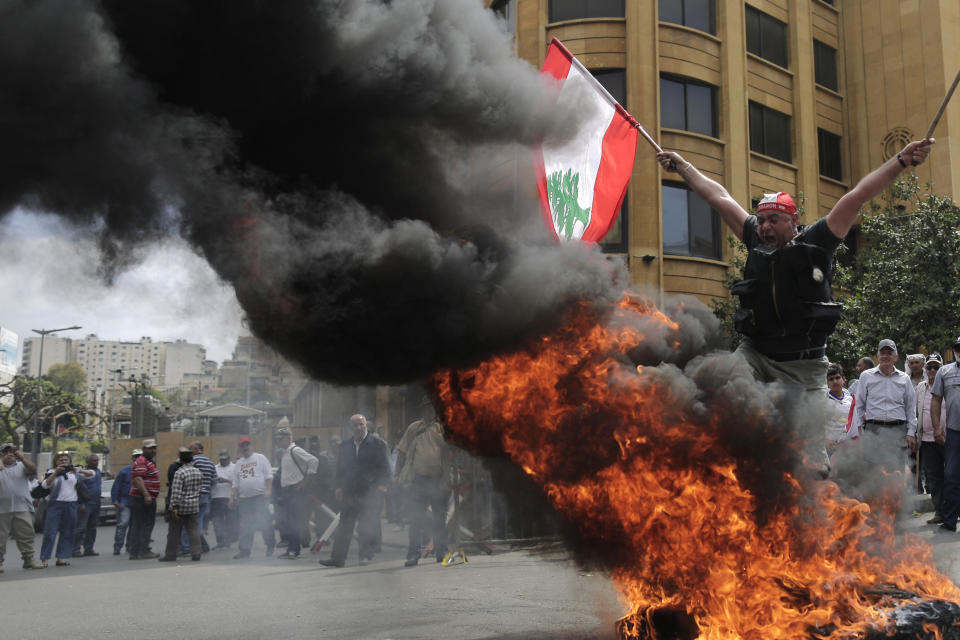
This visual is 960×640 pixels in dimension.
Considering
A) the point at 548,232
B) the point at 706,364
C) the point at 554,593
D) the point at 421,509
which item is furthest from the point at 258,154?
the point at 421,509

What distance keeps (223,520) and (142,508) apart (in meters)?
1.21

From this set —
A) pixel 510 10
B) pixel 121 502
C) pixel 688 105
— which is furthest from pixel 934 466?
pixel 510 10

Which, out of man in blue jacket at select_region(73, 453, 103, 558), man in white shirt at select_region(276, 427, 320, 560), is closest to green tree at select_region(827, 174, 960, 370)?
man in white shirt at select_region(276, 427, 320, 560)

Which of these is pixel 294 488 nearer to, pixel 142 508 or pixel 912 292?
pixel 142 508

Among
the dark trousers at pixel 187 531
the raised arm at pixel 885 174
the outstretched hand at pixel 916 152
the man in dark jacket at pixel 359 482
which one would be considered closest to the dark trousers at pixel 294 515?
the man in dark jacket at pixel 359 482

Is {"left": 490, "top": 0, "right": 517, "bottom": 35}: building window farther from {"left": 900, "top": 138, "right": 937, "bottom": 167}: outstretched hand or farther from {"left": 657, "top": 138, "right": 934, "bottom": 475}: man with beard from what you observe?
{"left": 900, "top": 138, "right": 937, "bottom": 167}: outstretched hand

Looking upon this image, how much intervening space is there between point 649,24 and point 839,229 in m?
17.5

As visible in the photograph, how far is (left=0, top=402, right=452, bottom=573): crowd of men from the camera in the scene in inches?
351

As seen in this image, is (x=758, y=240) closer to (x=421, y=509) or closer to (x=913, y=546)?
(x=913, y=546)

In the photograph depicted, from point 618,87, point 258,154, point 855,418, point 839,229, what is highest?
point 618,87

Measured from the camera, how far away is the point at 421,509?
893 centimetres

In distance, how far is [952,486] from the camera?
745cm

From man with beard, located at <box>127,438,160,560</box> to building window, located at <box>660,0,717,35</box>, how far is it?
1632 centimetres

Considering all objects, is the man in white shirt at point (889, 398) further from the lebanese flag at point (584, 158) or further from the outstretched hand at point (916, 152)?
the outstretched hand at point (916, 152)
